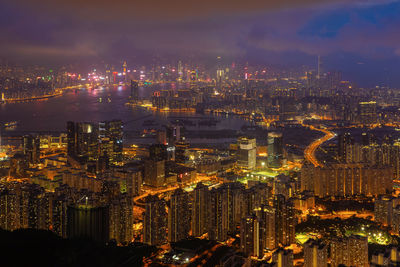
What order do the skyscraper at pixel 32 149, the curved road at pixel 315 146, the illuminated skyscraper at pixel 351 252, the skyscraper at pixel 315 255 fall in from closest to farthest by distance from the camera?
1. the skyscraper at pixel 315 255
2. the illuminated skyscraper at pixel 351 252
3. the skyscraper at pixel 32 149
4. the curved road at pixel 315 146

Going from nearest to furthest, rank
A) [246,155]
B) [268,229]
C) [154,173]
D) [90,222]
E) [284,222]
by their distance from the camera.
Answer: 1. [90,222]
2. [268,229]
3. [284,222]
4. [154,173]
5. [246,155]

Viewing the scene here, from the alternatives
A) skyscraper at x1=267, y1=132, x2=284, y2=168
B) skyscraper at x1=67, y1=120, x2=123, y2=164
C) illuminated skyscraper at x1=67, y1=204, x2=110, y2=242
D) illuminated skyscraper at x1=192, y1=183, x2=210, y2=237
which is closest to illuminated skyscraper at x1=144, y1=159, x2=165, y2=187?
skyscraper at x1=67, y1=120, x2=123, y2=164

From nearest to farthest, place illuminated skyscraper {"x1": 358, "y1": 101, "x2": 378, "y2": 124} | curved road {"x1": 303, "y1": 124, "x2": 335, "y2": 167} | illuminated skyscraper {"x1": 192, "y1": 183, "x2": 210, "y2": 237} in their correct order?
illuminated skyscraper {"x1": 192, "y1": 183, "x2": 210, "y2": 237} < curved road {"x1": 303, "y1": 124, "x2": 335, "y2": 167} < illuminated skyscraper {"x1": 358, "y1": 101, "x2": 378, "y2": 124}

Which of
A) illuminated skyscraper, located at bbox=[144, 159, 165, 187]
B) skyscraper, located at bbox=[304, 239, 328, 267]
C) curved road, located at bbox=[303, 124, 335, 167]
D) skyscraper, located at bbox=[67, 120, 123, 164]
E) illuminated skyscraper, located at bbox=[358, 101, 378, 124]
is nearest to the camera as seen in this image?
skyscraper, located at bbox=[304, 239, 328, 267]

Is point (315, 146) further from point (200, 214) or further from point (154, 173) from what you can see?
point (200, 214)

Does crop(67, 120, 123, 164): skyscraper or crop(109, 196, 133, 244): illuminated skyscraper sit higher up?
crop(67, 120, 123, 164): skyscraper

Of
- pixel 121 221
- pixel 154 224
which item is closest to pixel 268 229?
pixel 154 224

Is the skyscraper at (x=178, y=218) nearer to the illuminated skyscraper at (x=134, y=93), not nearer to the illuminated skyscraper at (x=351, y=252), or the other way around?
the illuminated skyscraper at (x=351, y=252)

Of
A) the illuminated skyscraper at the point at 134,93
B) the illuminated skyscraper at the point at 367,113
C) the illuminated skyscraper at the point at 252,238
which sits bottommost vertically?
the illuminated skyscraper at the point at 252,238

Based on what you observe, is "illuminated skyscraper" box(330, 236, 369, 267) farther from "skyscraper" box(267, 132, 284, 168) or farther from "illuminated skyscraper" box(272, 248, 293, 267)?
"skyscraper" box(267, 132, 284, 168)

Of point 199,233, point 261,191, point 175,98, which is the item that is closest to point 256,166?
point 261,191

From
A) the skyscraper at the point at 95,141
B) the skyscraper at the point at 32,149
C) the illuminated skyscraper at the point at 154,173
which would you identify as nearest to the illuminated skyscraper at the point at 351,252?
the illuminated skyscraper at the point at 154,173

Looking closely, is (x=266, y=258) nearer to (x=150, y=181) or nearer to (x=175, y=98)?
(x=150, y=181)
